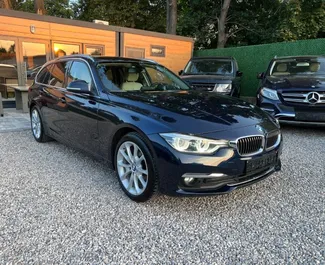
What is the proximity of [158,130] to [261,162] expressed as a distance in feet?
3.50

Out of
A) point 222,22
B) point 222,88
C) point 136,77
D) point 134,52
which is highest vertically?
point 222,22

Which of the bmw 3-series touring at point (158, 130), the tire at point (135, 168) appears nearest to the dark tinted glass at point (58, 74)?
the bmw 3-series touring at point (158, 130)

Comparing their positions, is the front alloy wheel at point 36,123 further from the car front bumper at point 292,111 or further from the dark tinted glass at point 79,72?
the car front bumper at point 292,111

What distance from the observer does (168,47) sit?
39.2ft

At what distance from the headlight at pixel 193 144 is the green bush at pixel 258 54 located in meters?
8.75

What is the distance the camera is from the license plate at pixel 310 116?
5.30 meters

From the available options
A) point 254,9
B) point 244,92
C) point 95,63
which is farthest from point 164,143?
point 254,9

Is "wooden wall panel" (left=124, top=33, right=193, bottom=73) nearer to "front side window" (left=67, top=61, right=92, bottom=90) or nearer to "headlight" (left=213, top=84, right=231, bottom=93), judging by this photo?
"headlight" (left=213, top=84, right=231, bottom=93)

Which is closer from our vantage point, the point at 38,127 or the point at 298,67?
the point at 38,127

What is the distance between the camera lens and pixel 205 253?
2045 mm

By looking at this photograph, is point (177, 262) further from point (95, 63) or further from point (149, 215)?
point (95, 63)

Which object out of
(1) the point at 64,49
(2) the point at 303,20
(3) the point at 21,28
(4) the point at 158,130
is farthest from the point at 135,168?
(2) the point at 303,20

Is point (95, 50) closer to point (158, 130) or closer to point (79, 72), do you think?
point (79, 72)

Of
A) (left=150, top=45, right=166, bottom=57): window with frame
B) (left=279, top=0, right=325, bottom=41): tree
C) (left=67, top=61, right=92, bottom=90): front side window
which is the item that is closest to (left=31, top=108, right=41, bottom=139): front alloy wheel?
(left=67, top=61, right=92, bottom=90): front side window
